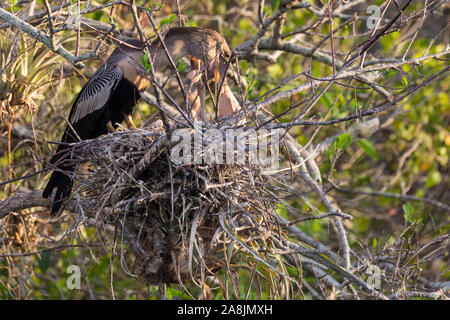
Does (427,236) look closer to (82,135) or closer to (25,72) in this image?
(82,135)

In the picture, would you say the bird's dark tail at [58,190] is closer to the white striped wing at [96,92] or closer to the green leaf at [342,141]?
the white striped wing at [96,92]

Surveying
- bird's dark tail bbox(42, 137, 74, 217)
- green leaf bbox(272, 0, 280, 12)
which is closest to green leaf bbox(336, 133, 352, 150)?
green leaf bbox(272, 0, 280, 12)

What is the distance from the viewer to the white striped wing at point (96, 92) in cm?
393

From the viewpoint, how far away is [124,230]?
284cm

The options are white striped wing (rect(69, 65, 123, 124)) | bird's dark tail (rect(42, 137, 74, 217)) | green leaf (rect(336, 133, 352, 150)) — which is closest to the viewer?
bird's dark tail (rect(42, 137, 74, 217))

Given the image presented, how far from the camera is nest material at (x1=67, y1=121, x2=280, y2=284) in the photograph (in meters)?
2.69

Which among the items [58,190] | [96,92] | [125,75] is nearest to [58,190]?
[58,190]

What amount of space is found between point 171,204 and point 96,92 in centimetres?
156

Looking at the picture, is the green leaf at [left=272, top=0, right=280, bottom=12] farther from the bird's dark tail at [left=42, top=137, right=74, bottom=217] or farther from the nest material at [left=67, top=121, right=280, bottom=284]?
the bird's dark tail at [left=42, top=137, right=74, bottom=217]

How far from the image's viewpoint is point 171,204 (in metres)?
2.70

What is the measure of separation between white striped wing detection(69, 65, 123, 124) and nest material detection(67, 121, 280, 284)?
1.00 meters

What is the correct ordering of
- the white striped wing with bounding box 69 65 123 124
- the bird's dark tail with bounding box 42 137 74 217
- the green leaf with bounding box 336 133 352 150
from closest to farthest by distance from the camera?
the bird's dark tail with bounding box 42 137 74 217, the green leaf with bounding box 336 133 352 150, the white striped wing with bounding box 69 65 123 124

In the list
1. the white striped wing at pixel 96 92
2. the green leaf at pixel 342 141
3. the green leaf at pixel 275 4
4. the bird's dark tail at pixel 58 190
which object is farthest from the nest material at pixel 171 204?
the green leaf at pixel 275 4
